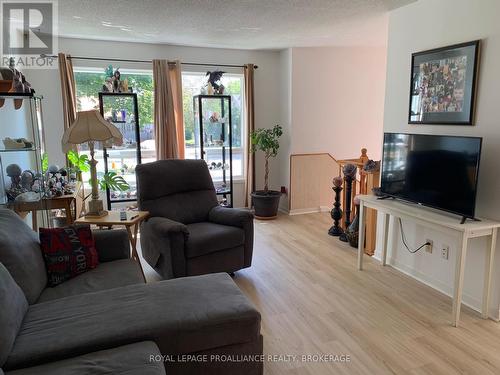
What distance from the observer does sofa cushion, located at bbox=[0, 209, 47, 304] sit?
1.85 m

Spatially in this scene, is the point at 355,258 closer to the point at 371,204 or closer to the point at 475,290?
the point at 371,204

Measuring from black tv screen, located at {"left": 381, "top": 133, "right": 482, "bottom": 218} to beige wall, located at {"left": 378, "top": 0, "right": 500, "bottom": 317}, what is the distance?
0.22 metres

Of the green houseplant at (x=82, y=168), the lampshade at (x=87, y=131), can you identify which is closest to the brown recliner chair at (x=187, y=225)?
the lampshade at (x=87, y=131)

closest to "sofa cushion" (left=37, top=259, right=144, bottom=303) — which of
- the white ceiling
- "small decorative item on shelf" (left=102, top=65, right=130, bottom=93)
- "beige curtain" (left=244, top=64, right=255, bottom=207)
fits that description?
the white ceiling

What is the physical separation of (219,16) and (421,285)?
3.07 metres

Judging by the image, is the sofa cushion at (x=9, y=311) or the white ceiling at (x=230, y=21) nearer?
the sofa cushion at (x=9, y=311)

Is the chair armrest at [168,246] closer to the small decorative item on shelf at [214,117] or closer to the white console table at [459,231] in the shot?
the white console table at [459,231]

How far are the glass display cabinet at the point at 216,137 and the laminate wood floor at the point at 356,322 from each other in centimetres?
185

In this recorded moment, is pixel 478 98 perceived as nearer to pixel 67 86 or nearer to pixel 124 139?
pixel 124 139

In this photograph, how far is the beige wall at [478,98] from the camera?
2.45 m

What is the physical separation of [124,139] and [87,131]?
1793mm

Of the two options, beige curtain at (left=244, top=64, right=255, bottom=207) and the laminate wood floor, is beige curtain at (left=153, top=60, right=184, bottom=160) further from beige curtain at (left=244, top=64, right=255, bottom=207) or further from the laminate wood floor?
the laminate wood floor

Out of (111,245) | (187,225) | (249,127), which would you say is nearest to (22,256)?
(111,245)

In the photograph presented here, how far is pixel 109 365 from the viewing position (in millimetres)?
1354
